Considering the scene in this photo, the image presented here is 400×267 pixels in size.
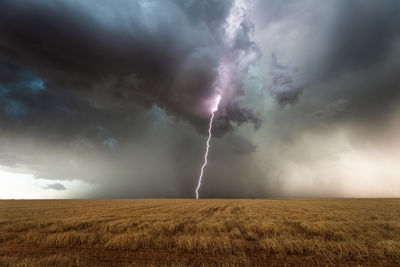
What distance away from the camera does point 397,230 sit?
13164 mm

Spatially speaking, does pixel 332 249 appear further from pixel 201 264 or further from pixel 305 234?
pixel 201 264

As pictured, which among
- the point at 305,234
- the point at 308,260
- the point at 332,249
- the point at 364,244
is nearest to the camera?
the point at 308,260

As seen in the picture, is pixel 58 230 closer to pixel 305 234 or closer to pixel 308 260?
pixel 308 260

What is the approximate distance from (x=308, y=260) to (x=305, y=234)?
4475 mm

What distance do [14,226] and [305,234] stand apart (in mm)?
21234

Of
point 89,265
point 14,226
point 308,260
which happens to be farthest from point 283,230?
point 14,226

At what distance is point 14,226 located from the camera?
14.5 m

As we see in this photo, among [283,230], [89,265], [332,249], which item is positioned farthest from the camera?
[283,230]

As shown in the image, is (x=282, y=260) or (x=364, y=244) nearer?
(x=282, y=260)

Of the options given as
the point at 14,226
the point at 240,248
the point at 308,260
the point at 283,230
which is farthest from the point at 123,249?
the point at 14,226

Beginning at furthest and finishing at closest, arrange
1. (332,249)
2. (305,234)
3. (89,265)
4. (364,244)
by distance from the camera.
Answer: (305,234) → (364,244) → (332,249) → (89,265)

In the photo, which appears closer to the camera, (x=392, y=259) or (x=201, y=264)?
(x=201, y=264)

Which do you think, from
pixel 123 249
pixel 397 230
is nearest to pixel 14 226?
pixel 123 249

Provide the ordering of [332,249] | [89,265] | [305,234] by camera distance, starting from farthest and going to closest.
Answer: [305,234]
[332,249]
[89,265]
